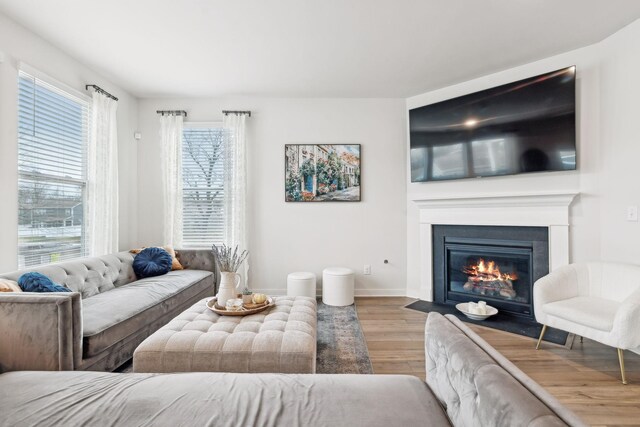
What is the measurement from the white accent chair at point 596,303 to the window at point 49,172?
4.31 meters

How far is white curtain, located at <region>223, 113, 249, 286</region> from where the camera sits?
3.73 meters

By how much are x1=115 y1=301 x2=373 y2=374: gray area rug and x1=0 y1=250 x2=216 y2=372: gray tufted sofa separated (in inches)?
12.8

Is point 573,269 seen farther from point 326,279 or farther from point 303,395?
point 303,395

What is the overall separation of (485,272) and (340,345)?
6.55 feet

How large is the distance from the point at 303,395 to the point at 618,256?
3036 millimetres

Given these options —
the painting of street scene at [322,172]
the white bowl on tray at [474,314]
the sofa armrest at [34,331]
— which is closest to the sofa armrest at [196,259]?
the painting of street scene at [322,172]

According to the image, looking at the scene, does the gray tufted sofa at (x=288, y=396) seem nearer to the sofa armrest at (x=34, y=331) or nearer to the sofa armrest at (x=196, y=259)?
the sofa armrest at (x=34, y=331)

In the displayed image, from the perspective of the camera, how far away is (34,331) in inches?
59.1

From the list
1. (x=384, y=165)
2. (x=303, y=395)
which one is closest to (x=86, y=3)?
(x=303, y=395)

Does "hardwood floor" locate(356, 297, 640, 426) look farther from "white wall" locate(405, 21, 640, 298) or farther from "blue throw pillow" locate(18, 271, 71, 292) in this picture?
"blue throw pillow" locate(18, 271, 71, 292)

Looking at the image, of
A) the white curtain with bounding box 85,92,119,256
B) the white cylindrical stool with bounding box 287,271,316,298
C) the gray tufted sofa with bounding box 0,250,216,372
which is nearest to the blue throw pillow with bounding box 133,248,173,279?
the gray tufted sofa with bounding box 0,250,216,372

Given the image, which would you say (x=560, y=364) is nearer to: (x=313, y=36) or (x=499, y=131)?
(x=499, y=131)

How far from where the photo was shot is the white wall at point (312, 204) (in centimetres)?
384

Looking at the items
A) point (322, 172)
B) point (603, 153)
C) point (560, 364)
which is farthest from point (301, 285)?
point (603, 153)
